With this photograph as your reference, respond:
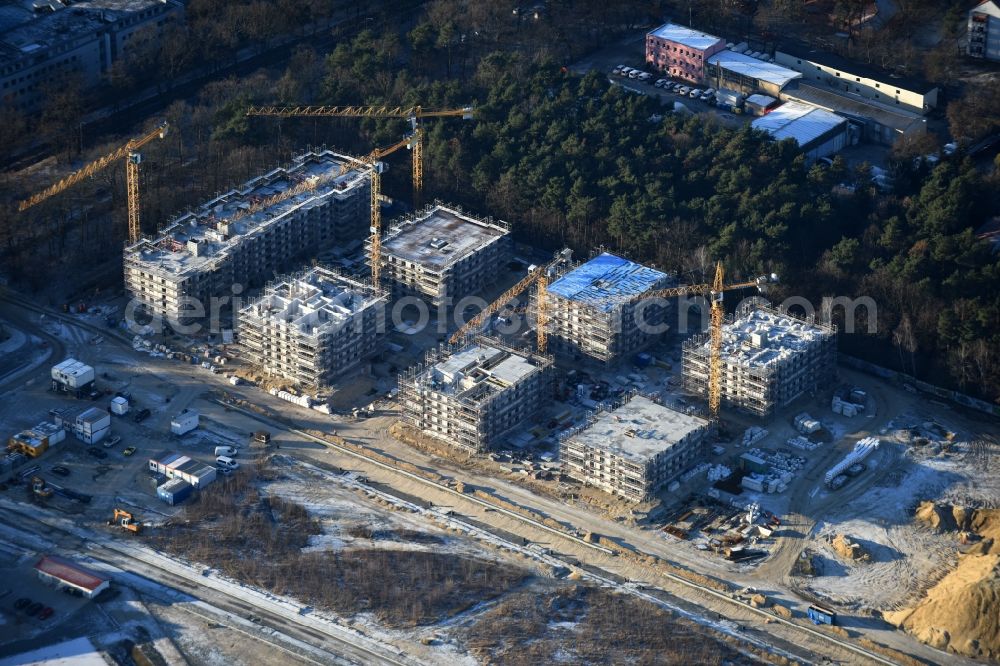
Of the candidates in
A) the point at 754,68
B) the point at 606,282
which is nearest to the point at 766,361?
the point at 606,282

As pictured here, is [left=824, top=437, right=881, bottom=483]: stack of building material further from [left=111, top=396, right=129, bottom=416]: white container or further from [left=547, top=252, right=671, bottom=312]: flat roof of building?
[left=111, top=396, right=129, bottom=416]: white container

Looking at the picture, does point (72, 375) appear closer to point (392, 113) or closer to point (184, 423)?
point (184, 423)

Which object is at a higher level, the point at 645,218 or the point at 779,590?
the point at 645,218

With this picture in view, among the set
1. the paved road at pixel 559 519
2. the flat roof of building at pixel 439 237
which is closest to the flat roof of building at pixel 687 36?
the flat roof of building at pixel 439 237

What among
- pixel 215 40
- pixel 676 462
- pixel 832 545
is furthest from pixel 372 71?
pixel 832 545

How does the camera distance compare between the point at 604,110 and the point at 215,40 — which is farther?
the point at 215,40

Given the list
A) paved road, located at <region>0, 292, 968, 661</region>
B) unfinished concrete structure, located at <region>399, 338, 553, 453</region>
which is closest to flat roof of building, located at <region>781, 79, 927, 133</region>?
unfinished concrete structure, located at <region>399, 338, 553, 453</region>

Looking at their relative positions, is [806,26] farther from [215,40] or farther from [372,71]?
[215,40]

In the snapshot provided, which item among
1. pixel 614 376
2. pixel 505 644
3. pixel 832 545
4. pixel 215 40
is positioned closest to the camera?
pixel 505 644

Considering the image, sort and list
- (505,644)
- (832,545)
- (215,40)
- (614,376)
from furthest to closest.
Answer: (215,40)
(614,376)
(832,545)
(505,644)
